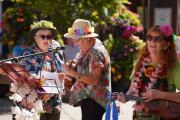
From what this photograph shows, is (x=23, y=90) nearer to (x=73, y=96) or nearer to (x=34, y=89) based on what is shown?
(x=34, y=89)

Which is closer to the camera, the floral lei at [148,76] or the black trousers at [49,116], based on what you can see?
the floral lei at [148,76]

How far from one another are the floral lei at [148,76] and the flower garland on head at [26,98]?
1067 mm

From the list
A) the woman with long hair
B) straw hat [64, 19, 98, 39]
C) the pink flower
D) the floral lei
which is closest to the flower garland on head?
straw hat [64, 19, 98, 39]

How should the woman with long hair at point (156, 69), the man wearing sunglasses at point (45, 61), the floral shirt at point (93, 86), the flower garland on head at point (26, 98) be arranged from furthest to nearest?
the man wearing sunglasses at point (45, 61) < the floral shirt at point (93, 86) < the flower garland on head at point (26, 98) < the woman with long hair at point (156, 69)

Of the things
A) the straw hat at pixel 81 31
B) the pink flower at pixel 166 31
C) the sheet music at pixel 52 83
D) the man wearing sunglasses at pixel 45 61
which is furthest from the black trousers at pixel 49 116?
the pink flower at pixel 166 31

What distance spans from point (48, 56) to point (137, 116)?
1.43 meters

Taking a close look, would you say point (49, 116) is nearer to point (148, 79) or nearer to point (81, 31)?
point (81, 31)

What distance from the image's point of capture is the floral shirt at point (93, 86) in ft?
18.2

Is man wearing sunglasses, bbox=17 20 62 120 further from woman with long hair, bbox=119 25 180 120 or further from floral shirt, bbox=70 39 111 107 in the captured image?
woman with long hair, bbox=119 25 180 120

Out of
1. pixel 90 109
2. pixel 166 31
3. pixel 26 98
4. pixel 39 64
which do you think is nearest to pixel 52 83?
pixel 39 64

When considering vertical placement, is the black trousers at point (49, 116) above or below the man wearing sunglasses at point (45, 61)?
below

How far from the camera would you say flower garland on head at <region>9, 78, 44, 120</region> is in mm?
5394

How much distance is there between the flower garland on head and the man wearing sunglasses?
30 cm

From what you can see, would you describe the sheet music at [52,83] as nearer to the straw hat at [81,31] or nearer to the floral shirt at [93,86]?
the floral shirt at [93,86]
